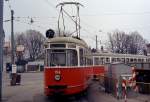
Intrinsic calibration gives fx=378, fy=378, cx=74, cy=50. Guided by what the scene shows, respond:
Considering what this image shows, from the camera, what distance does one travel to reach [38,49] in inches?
4692

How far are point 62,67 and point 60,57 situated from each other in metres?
0.66

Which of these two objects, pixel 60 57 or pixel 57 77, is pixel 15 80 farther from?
pixel 57 77

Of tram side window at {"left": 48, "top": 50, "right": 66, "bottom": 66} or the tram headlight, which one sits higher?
tram side window at {"left": 48, "top": 50, "right": 66, "bottom": 66}

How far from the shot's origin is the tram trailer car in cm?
1873

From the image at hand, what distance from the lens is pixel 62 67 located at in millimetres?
18844

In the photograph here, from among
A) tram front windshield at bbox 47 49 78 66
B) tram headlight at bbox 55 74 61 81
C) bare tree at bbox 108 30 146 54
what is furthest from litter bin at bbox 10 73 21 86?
bare tree at bbox 108 30 146 54

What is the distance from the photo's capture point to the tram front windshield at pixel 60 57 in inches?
749

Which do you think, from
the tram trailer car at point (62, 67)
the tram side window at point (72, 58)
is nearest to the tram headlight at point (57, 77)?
the tram trailer car at point (62, 67)

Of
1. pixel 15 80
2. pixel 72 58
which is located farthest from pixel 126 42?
pixel 72 58

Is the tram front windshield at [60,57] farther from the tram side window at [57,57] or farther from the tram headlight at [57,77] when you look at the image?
the tram headlight at [57,77]

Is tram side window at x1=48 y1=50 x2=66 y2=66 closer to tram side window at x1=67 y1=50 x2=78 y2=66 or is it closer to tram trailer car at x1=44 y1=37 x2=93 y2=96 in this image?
tram trailer car at x1=44 y1=37 x2=93 y2=96

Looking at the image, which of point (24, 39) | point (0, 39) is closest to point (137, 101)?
point (0, 39)

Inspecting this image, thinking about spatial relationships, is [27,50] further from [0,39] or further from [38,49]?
[0,39]

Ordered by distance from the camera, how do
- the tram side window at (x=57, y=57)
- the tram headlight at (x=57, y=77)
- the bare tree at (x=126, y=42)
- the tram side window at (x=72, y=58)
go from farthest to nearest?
the bare tree at (x=126, y=42), the tram side window at (x=72, y=58), the tram side window at (x=57, y=57), the tram headlight at (x=57, y=77)
